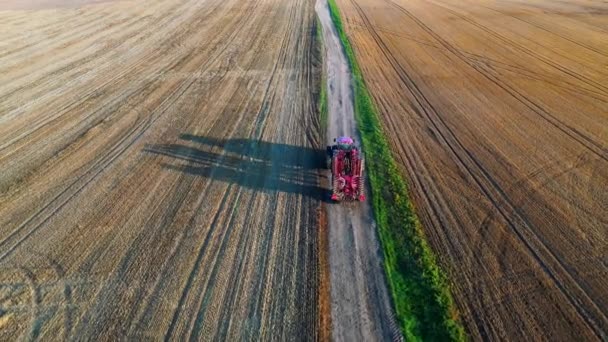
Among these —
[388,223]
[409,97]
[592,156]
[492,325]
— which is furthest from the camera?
[409,97]

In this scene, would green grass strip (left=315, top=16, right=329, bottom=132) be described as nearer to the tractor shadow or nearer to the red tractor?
the tractor shadow

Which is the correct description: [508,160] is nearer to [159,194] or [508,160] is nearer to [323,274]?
[323,274]

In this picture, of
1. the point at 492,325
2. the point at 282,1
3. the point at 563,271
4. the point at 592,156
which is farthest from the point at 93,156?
the point at 282,1

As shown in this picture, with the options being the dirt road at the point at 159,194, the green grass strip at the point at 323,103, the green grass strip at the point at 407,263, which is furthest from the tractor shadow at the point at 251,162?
the green grass strip at the point at 323,103

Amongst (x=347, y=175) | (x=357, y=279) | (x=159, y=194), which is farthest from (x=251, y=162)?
(x=357, y=279)

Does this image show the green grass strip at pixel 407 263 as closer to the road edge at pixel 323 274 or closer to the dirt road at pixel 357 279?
the dirt road at pixel 357 279

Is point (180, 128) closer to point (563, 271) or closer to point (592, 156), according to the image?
point (563, 271)
